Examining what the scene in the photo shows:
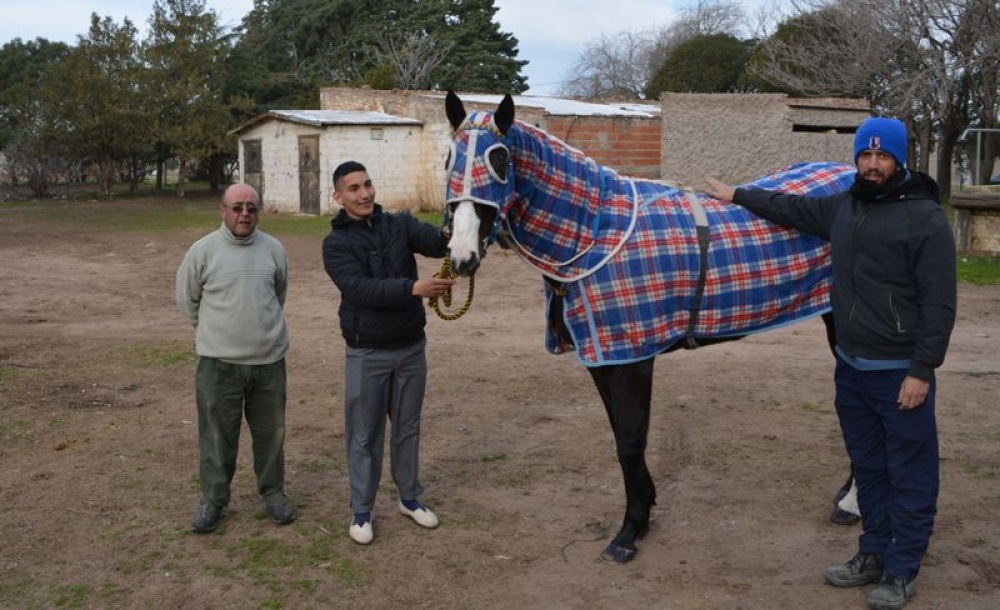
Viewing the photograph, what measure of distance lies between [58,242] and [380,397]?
14222 mm

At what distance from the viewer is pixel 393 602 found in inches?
144

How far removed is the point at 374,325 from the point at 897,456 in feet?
7.14

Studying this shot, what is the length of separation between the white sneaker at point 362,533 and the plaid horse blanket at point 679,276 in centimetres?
117

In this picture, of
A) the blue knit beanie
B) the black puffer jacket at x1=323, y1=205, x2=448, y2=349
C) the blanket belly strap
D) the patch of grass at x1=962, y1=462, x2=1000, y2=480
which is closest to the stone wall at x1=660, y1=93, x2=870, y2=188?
the patch of grass at x1=962, y1=462, x2=1000, y2=480

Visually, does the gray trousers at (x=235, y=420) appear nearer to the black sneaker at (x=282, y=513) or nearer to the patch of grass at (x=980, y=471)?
the black sneaker at (x=282, y=513)

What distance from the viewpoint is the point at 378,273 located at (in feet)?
13.4

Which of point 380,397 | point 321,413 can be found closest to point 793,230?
point 380,397

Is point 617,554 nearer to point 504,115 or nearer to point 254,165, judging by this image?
point 504,115

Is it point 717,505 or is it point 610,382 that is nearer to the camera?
point 610,382

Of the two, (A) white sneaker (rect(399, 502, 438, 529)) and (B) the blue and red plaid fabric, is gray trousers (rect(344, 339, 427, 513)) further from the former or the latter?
(B) the blue and red plaid fabric

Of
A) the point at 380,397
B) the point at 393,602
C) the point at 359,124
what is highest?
the point at 359,124

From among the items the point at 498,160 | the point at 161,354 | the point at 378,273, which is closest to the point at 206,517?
the point at 378,273

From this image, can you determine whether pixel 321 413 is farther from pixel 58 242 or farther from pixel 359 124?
pixel 359 124

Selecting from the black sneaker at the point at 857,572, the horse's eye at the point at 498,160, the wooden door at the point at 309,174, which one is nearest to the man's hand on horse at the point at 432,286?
the horse's eye at the point at 498,160
